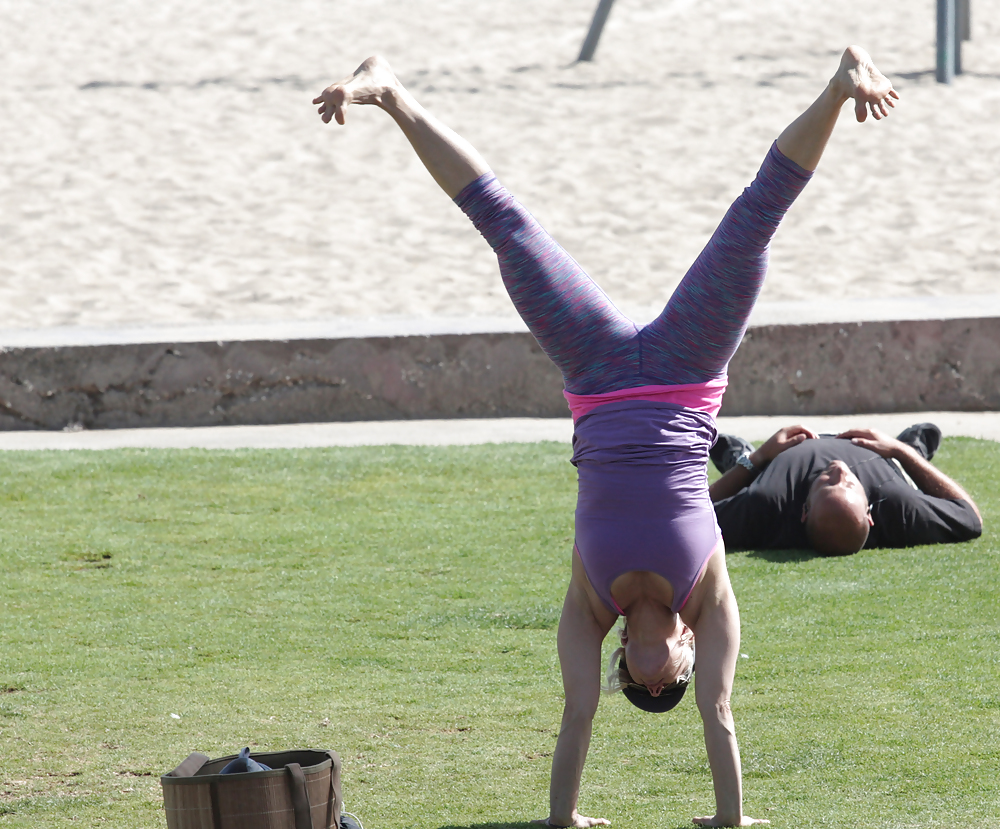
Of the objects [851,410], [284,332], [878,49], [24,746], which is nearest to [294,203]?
[284,332]

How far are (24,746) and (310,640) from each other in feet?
4.23

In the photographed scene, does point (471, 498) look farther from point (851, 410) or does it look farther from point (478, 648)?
point (851, 410)

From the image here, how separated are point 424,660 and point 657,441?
1.95 m

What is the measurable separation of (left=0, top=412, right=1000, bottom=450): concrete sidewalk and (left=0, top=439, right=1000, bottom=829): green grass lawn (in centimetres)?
115

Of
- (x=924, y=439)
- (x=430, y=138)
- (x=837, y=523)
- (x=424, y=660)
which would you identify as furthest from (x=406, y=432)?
(x=430, y=138)

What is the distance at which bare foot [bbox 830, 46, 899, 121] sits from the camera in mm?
3176

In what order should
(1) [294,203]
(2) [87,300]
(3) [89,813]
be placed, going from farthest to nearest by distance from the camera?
1. (1) [294,203]
2. (2) [87,300]
3. (3) [89,813]

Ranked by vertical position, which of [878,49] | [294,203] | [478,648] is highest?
[878,49]

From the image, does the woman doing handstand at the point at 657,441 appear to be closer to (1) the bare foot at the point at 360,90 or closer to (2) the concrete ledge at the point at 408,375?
(1) the bare foot at the point at 360,90

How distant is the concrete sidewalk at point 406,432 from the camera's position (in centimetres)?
868

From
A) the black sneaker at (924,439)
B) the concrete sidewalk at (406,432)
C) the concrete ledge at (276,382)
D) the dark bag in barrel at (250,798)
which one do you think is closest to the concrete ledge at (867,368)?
the concrete sidewalk at (406,432)

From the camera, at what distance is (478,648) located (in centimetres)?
495

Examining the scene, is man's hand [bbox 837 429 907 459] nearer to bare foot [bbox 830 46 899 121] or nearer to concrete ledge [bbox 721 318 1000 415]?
concrete ledge [bbox 721 318 1000 415]

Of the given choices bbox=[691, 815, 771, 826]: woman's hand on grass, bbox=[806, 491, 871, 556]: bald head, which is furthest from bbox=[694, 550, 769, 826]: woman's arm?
bbox=[806, 491, 871, 556]: bald head
